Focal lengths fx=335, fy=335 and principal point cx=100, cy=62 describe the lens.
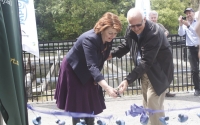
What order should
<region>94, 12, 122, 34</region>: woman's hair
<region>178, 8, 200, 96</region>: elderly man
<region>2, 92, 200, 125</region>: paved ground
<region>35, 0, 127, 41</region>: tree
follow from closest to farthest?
<region>94, 12, 122, 34</region>: woman's hair < <region>2, 92, 200, 125</region>: paved ground < <region>178, 8, 200, 96</region>: elderly man < <region>35, 0, 127, 41</region>: tree

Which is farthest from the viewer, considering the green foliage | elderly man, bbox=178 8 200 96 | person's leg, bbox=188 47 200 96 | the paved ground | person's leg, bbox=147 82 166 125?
the green foliage

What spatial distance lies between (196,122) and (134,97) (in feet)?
7.03

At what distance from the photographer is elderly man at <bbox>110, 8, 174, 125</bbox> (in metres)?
3.63

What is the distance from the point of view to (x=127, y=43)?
13.6 feet

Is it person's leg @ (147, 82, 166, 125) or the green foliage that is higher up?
the green foliage

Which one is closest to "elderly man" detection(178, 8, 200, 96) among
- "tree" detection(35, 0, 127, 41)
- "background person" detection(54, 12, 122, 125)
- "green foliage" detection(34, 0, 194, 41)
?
"background person" detection(54, 12, 122, 125)

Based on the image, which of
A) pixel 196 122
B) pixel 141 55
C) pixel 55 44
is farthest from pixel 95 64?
pixel 55 44

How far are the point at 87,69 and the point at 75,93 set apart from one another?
301 mm

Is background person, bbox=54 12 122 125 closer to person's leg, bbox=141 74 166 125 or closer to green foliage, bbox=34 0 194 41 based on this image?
person's leg, bbox=141 74 166 125

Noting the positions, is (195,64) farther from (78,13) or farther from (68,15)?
(68,15)

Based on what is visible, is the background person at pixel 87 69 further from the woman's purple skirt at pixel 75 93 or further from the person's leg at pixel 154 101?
the person's leg at pixel 154 101

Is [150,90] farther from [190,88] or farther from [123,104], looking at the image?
[190,88]

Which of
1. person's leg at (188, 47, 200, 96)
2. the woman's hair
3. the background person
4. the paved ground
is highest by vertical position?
the woman's hair

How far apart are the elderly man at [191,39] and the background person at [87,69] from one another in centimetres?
370
